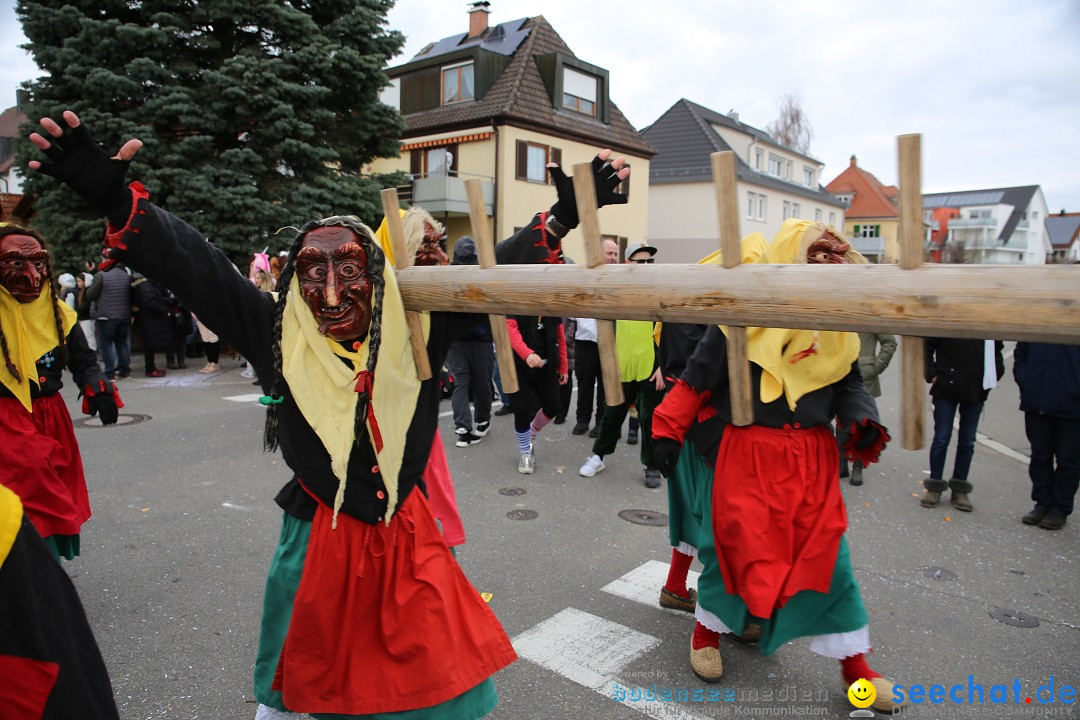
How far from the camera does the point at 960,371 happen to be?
5441 mm

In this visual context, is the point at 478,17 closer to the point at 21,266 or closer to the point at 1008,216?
the point at 21,266

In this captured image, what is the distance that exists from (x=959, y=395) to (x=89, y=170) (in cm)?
575

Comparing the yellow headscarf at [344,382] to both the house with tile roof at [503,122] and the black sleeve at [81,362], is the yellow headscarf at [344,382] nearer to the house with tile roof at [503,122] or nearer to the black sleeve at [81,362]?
the black sleeve at [81,362]

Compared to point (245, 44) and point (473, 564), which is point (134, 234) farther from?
point (245, 44)

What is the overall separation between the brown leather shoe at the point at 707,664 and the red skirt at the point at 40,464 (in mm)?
2992

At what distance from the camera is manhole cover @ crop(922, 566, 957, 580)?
4254 mm

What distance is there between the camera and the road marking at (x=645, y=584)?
12.8ft

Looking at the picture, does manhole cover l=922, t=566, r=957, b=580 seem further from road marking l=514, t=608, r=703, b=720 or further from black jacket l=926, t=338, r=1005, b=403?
road marking l=514, t=608, r=703, b=720

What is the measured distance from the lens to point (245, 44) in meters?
13.6

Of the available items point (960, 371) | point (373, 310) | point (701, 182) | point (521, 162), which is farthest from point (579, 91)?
point (373, 310)

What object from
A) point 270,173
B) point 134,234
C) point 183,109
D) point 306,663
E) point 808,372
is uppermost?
point 183,109

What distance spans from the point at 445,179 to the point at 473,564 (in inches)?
748

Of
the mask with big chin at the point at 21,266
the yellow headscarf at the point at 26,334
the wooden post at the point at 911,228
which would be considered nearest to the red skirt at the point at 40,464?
the yellow headscarf at the point at 26,334

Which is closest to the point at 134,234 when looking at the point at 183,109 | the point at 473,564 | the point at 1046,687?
the point at 473,564
